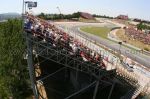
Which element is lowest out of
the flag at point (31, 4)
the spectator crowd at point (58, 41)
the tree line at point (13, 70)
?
the tree line at point (13, 70)

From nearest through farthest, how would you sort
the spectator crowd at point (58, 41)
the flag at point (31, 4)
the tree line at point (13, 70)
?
the spectator crowd at point (58, 41) → the flag at point (31, 4) → the tree line at point (13, 70)

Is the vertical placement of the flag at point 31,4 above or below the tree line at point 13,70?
above

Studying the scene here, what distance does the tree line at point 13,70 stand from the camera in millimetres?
38438

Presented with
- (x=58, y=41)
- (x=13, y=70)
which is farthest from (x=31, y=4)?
(x=13, y=70)

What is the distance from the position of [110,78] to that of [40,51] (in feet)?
26.4

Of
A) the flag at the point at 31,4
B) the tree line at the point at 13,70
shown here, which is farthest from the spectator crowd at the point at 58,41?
the tree line at the point at 13,70

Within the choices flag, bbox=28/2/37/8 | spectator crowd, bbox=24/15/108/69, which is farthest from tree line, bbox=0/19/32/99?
flag, bbox=28/2/37/8

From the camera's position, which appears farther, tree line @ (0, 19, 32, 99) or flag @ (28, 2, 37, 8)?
tree line @ (0, 19, 32, 99)

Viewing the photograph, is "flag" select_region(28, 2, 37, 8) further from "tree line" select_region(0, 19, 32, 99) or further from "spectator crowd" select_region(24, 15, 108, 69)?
"tree line" select_region(0, 19, 32, 99)

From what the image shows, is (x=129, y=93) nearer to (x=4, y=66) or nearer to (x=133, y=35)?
(x=4, y=66)

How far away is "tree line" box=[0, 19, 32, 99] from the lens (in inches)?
1513

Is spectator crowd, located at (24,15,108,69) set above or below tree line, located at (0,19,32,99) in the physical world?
above

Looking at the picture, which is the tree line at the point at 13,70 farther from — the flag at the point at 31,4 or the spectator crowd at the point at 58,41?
the flag at the point at 31,4

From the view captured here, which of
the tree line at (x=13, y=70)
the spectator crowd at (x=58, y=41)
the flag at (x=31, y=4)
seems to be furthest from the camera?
the tree line at (x=13, y=70)
